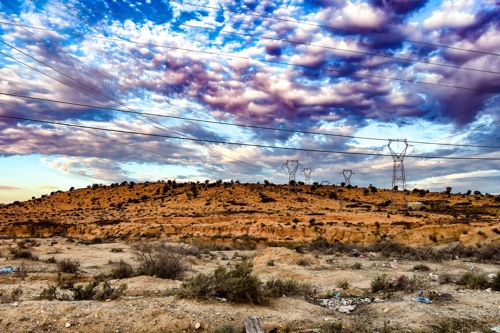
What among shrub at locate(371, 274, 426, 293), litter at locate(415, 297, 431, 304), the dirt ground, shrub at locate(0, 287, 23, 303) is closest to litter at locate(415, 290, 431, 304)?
litter at locate(415, 297, 431, 304)

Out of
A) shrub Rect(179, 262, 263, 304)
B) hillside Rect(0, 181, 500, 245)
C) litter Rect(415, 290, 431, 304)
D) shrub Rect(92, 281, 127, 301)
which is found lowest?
shrub Rect(92, 281, 127, 301)

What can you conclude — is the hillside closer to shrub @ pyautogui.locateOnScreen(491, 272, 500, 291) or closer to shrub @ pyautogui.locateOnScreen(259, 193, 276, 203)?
shrub @ pyautogui.locateOnScreen(259, 193, 276, 203)

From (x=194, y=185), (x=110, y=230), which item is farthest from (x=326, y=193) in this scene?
(x=110, y=230)

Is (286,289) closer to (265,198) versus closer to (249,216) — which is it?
(249,216)

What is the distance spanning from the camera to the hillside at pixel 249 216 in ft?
120

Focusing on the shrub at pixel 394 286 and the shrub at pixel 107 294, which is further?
the shrub at pixel 394 286

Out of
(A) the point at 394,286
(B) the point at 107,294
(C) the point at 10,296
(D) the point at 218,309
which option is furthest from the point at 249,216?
(D) the point at 218,309

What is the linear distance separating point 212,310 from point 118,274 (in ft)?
21.7

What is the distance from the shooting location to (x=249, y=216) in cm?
5125

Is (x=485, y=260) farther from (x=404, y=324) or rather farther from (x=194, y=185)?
(x=194, y=185)

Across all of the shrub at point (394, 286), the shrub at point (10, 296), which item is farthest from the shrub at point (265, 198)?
the shrub at point (10, 296)

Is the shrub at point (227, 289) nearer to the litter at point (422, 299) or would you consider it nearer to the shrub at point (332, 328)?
the shrub at point (332, 328)

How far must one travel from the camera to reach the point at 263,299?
37.5 feet

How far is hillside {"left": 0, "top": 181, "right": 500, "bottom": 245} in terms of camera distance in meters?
36.5
